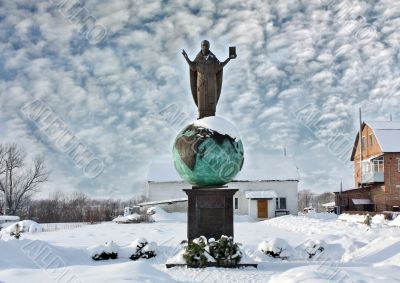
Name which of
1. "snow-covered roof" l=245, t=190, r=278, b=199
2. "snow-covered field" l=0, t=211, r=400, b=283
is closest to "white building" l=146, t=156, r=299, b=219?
"snow-covered roof" l=245, t=190, r=278, b=199

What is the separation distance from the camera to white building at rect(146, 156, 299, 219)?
3456 cm

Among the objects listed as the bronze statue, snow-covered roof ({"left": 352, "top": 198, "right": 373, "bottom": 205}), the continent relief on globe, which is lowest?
snow-covered roof ({"left": 352, "top": 198, "right": 373, "bottom": 205})

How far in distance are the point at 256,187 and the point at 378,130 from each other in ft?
37.1

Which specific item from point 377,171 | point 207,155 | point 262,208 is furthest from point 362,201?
point 207,155

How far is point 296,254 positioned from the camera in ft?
38.3

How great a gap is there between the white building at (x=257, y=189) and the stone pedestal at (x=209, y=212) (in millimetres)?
23779

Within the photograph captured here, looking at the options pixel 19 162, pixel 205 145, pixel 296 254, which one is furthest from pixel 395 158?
pixel 19 162

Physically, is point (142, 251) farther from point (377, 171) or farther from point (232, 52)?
point (377, 171)

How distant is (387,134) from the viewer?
34.9 metres

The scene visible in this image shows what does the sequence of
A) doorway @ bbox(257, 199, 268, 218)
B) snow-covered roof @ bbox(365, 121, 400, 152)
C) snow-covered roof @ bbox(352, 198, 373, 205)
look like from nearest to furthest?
1. snow-covered roof @ bbox(365, 121, 400, 152)
2. doorway @ bbox(257, 199, 268, 218)
3. snow-covered roof @ bbox(352, 198, 373, 205)

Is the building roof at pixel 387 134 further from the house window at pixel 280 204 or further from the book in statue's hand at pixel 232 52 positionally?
the book in statue's hand at pixel 232 52

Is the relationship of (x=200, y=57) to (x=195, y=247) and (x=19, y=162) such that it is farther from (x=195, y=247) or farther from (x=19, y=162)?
(x=19, y=162)

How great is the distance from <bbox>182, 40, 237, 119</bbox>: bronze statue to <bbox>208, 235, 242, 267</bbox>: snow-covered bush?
3625 mm

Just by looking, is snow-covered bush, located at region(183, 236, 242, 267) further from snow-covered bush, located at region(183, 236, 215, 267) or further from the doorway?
the doorway
